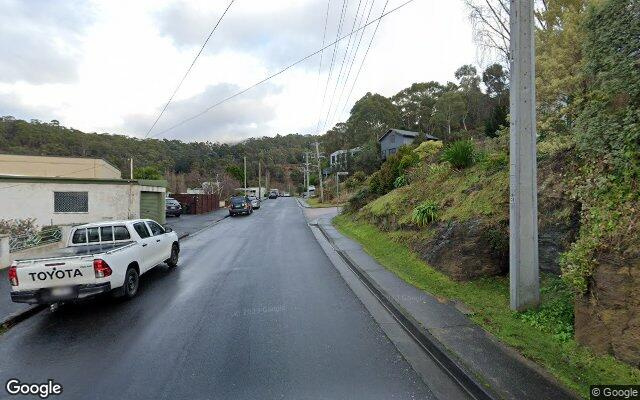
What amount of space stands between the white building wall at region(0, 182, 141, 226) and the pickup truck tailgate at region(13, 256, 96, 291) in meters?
13.0

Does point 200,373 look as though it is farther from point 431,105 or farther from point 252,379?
point 431,105

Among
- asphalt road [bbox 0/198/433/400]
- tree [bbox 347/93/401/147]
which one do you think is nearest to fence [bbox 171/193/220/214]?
asphalt road [bbox 0/198/433/400]

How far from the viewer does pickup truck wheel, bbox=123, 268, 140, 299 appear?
303 inches

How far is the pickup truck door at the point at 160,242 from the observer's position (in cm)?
999

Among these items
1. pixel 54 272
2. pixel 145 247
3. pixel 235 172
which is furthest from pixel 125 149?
pixel 54 272

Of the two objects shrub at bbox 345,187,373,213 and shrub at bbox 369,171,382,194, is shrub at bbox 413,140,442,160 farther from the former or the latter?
shrub at bbox 345,187,373,213

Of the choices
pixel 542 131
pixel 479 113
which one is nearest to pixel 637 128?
pixel 542 131

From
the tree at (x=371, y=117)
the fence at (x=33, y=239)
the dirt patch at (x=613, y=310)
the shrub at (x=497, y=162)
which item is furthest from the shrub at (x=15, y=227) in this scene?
the tree at (x=371, y=117)

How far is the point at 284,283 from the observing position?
891cm

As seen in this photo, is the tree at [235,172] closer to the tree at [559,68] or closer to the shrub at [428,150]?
the shrub at [428,150]

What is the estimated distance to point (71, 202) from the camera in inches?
745

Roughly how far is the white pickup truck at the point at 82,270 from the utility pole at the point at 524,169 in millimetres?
7124

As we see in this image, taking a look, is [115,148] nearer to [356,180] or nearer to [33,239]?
[356,180]

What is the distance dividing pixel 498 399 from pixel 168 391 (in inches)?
136
